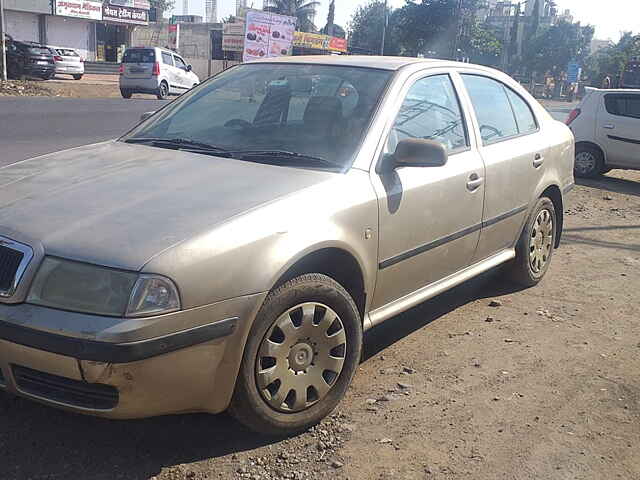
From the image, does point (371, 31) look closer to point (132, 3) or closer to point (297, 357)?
point (132, 3)

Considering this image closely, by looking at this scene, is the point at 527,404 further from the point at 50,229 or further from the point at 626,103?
the point at 626,103

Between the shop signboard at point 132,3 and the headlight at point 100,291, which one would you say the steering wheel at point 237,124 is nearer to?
the headlight at point 100,291

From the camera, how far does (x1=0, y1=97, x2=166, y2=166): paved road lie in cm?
1109

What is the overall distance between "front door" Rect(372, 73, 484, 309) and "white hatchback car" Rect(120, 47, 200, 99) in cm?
2203

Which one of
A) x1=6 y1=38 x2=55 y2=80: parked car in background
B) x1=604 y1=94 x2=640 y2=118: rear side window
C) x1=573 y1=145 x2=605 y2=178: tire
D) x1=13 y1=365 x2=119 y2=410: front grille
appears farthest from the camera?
x1=6 y1=38 x2=55 y2=80: parked car in background

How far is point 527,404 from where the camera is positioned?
366 cm

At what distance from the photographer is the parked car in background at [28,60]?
28906 millimetres

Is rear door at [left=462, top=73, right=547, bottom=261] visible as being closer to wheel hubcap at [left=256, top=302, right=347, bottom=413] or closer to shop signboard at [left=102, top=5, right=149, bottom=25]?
wheel hubcap at [left=256, top=302, right=347, bottom=413]

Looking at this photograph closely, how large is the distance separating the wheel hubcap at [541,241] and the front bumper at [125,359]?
318cm

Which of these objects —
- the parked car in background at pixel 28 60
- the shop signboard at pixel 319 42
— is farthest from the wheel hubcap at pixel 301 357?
the shop signboard at pixel 319 42

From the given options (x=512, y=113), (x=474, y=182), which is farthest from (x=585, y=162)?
(x=474, y=182)

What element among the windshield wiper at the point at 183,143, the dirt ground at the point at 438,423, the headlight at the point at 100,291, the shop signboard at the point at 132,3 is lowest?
the dirt ground at the point at 438,423

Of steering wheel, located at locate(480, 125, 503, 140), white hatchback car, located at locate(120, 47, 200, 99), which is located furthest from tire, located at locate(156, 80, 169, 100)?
steering wheel, located at locate(480, 125, 503, 140)

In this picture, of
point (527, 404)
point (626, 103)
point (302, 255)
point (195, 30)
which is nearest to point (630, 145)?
point (626, 103)
